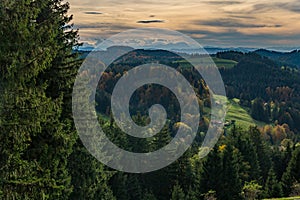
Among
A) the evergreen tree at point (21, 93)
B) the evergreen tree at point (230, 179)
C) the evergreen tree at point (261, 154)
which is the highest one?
the evergreen tree at point (21, 93)

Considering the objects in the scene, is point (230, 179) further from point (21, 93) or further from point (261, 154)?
point (21, 93)

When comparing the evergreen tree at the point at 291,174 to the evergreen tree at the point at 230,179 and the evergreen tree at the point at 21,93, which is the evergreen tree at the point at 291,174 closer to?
the evergreen tree at the point at 230,179

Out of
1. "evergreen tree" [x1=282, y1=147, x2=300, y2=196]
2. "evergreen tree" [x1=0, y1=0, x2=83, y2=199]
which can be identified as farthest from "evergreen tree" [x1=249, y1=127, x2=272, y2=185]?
"evergreen tree" [x1=0, y1=0, x2=83, y2=199]

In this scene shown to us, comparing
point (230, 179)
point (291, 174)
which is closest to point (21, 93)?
point (230, 179)

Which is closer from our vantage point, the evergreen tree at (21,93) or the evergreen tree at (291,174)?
the evergreen tree at (21,93)

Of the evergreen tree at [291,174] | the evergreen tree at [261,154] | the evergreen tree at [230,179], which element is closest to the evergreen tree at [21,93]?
the evergreen tree at [230,179]

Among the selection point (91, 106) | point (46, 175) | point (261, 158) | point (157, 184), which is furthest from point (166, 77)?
point (46, 175)

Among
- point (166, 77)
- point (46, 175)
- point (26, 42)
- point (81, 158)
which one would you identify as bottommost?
→ point (166, 77)

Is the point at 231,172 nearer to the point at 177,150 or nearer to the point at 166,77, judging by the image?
the point at 177,150

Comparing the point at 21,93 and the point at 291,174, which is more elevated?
the point at 21,93

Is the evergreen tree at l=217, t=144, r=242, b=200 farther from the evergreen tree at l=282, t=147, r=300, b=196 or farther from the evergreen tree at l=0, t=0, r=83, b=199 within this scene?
the evergreen tree at l=0, t=0, r=83, b=199

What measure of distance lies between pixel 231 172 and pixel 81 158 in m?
24.0

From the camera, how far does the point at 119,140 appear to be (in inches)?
2058

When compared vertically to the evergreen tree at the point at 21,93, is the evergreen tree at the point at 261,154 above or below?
below
